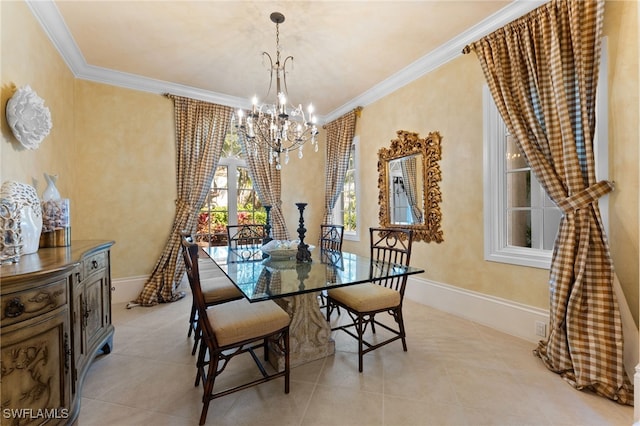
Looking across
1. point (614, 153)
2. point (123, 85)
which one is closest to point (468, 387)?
point (614, 153)

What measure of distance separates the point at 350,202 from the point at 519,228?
2.50 meters

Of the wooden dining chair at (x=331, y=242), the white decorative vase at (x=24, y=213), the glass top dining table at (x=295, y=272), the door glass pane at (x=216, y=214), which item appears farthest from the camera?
the door glass pane at (x=216, y=214)

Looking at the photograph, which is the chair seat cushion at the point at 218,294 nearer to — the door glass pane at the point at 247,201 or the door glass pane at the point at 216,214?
the door glass pane at the point at 216,214

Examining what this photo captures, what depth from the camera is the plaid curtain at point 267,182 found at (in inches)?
165

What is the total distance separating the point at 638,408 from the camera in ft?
4.81

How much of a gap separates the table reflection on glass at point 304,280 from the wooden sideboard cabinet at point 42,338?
0.84 metres

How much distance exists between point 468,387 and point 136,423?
1.98 metres

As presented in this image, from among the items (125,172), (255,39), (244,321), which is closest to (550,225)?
(244,321)

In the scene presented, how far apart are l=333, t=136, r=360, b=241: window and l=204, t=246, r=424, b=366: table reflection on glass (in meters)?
2.03

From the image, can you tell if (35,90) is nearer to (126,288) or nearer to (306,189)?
A: (126,288)

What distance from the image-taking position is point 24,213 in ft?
5.07

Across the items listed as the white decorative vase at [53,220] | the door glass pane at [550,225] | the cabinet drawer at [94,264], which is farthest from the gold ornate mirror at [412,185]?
the white decorative vase at [53,220]

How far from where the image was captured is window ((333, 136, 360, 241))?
4.29 meters

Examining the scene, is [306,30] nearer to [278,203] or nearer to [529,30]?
[529,30]
